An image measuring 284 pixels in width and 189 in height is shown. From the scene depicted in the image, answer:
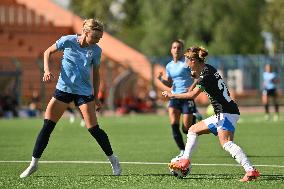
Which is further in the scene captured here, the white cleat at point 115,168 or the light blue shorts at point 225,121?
the white cleat at point 115,168

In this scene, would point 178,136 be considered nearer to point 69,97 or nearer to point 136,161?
point 136,161

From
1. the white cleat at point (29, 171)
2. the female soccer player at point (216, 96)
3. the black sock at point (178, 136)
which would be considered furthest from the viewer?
the black sock at point (178, 136)

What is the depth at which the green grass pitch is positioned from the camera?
12750mm

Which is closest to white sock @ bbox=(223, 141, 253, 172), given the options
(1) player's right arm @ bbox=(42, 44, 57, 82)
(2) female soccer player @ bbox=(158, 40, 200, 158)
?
(1) player's right arm @ bbox=(42, 44, 57, 82)

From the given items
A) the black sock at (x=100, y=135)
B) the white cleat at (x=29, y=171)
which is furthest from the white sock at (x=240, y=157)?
the white cleat at (x=29, y=171)

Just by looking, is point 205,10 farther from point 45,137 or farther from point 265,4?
point 45,137

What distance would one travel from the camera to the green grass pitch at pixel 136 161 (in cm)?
1275

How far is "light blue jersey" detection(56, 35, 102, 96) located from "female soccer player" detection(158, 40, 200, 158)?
12.6ft

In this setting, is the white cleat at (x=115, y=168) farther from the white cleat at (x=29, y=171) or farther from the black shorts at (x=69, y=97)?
the white cleat at (x=29, y=171)

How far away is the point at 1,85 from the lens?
46625mm

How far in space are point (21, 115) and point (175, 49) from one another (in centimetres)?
2739

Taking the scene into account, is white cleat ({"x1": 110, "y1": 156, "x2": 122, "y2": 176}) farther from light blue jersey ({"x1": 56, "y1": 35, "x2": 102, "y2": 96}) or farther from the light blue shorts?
the light blue shorts

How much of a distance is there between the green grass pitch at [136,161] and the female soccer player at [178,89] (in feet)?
1.93

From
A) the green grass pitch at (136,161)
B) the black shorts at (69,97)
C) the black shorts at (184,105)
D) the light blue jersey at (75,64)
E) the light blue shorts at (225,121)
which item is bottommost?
the green grass pitch at (136,161)
